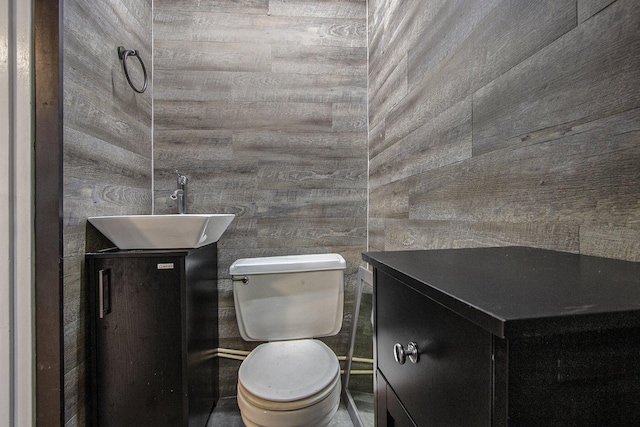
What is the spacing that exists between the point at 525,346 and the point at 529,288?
0.11m

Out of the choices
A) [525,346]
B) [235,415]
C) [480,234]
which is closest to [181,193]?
[235,415]

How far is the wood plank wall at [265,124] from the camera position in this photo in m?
1.78

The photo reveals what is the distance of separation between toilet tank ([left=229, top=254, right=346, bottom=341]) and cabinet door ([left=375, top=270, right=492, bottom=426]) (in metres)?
0.97

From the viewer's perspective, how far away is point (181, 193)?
66.3 inches

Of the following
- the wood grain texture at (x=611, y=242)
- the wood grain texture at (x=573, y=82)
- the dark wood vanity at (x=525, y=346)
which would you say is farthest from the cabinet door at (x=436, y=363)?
the wood grain texture at (x=573, y=82)

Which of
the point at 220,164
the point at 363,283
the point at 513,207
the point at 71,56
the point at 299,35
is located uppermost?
the point at 299,35

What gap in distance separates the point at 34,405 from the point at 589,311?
1.60 m

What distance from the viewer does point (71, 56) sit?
115 centimetres

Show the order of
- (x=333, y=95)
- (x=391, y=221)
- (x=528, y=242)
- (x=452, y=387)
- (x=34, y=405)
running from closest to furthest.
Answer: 1. (x=452, y=387)
2. (x=528, y=242)
3. (x=34, y=405)
4. (x=391, y=221)
5. (x=333, y=95)

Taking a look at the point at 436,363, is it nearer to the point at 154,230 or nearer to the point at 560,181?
the point at 560,181

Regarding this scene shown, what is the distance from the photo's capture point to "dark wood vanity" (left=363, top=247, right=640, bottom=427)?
31cm

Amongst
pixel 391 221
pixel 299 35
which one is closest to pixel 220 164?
pixel 299 35

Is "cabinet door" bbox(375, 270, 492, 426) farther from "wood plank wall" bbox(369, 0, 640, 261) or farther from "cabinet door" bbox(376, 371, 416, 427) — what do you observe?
"wood plank wall" bbox(369, 0, 640, 261)

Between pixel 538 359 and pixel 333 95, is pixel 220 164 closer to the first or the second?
pixel 333 95
